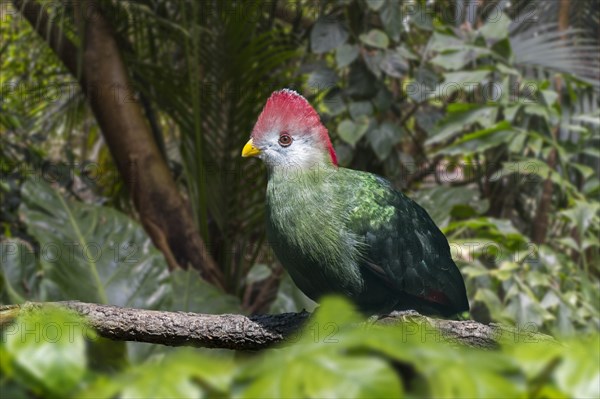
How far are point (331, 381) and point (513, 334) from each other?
0.91 m

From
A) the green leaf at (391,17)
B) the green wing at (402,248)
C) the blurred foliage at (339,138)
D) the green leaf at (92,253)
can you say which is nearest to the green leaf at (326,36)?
the blurred foliage at (339,138)

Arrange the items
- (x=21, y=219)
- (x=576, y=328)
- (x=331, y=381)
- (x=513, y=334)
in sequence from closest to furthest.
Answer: (x=331, y=381) → (x=513, y=334) → (x=576, y=328) → (x=21, y=219)

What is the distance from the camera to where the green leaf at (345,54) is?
11.1 feet

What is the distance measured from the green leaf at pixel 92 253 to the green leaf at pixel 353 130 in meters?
0.99

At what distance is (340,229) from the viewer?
1812mm

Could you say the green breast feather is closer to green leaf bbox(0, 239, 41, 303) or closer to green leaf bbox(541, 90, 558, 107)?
green leaf bbox(541, 90, 558, 107)

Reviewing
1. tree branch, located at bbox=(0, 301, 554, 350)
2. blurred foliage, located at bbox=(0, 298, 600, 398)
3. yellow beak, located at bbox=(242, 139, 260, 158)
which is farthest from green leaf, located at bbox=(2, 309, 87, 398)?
yellow beak, located at bbox=(242, 139, 260, 158)

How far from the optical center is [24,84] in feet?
14.2

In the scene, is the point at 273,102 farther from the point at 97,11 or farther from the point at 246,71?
the point at 97,11

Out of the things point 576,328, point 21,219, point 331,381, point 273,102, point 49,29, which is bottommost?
point 576,328

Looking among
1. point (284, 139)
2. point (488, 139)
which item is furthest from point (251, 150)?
point (488, 139)

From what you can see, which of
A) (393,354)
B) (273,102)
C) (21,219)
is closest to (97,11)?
(21,219)

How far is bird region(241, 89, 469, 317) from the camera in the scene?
178cm

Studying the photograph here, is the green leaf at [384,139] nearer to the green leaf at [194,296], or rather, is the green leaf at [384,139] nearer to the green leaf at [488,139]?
the green leaf at [488,139]
